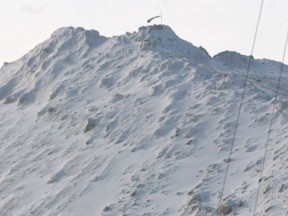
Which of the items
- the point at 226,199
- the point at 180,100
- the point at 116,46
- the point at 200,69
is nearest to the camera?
the point at 226,199

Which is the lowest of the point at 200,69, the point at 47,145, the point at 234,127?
the point at 47,145

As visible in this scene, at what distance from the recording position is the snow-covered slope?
3412cm

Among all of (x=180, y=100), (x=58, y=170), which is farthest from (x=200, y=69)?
(x=58, y=170)

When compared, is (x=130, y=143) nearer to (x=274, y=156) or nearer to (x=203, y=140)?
(x=203, y=140)

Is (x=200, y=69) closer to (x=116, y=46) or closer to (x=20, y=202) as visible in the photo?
(x=116, y=46)

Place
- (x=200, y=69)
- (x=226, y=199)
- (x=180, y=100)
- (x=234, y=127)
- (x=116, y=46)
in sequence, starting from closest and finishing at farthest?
(x=226, y=199) < (x=234, y=127) < (x=180, y=100) < (x=200, y=69) < (x=116, y=46)

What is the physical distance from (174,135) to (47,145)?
8.04m

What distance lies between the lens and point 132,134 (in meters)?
40.8

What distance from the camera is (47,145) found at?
141ft

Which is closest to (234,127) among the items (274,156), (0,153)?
(274,156)

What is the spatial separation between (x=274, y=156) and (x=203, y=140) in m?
4.98

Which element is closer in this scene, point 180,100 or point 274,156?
→ point 274,156

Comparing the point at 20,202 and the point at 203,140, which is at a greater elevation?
the point at 203,140

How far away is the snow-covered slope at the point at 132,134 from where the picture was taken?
112 feet
